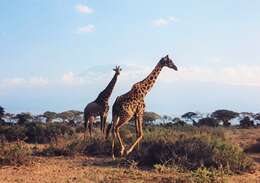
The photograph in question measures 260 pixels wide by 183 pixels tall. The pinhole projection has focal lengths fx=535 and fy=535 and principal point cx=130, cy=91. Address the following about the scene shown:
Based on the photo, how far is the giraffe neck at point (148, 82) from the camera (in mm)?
13000

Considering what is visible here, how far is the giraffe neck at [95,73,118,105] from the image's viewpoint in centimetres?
1524

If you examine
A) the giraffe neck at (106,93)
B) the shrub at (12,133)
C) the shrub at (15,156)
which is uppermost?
the giraffe neck at (106,93)

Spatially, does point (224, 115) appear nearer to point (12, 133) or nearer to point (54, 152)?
point (12, 133)

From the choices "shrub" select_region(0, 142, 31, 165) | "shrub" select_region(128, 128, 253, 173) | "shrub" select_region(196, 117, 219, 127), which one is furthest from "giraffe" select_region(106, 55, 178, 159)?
"shrub" select_region(196, 117, 219, 127)

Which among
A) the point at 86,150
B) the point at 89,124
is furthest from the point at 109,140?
the point at 89,124

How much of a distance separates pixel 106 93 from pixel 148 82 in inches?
94.2

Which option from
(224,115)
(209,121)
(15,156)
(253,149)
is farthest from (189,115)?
(15,156)

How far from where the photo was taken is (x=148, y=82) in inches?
518

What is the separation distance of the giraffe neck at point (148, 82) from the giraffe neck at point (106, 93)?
2.25 meters

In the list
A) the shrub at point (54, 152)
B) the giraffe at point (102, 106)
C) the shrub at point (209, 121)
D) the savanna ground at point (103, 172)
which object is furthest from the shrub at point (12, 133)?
the shrub at point (209, 121)

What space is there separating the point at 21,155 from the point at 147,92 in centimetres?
343

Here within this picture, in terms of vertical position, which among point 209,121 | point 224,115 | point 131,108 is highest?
point 224,115

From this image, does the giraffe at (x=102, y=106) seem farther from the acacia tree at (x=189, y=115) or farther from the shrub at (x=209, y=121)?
the acacia tree at (x=189, y=115)

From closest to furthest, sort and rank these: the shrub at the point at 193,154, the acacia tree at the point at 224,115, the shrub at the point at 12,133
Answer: the shrub at the point at 193,154 < the shrub at the point at 12,133 < the acacia tree at the point at 224,115
